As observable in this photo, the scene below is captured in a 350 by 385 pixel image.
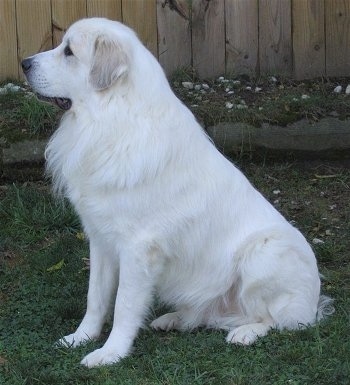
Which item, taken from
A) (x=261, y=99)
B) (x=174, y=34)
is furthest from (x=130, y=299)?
(x=174, y=34)

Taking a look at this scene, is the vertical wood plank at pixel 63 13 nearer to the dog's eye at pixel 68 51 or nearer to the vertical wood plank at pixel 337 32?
the vertical wood plank at pixel 337 32

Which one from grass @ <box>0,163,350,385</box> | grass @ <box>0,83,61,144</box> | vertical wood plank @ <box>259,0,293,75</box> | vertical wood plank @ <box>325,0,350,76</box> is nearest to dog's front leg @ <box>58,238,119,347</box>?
grass @ <box>0,163,350,385</box>

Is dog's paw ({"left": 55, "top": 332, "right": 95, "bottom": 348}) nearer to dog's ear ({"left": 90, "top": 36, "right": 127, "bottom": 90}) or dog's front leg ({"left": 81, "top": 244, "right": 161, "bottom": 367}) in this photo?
dog's front leg ({"left": 81, "top": 244, "right": 161, "bottom": 367})

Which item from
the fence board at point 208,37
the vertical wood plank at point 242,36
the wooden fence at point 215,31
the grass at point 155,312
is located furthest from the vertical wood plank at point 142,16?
the grass at point 155,312

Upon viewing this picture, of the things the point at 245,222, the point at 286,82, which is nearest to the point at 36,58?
the point at 245,222

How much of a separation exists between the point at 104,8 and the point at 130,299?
3580 mm

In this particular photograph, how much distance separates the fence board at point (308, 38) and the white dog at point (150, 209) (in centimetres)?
298

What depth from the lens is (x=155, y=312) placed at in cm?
532

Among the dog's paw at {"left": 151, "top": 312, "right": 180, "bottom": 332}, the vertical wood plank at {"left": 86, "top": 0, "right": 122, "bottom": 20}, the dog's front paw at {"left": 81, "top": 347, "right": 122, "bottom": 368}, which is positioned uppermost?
the vertical wood plank at {"left": 86, "top": 0, "right": 122, "bottom": 20}

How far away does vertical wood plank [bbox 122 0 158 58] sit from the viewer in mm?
7422

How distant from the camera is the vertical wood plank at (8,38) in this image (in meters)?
7.36

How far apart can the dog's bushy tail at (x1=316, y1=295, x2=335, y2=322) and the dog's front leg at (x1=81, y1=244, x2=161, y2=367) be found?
3.46 ft

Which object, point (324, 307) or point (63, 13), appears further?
point (63, 13)

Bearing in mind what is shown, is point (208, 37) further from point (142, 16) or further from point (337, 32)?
point (337, 32)
